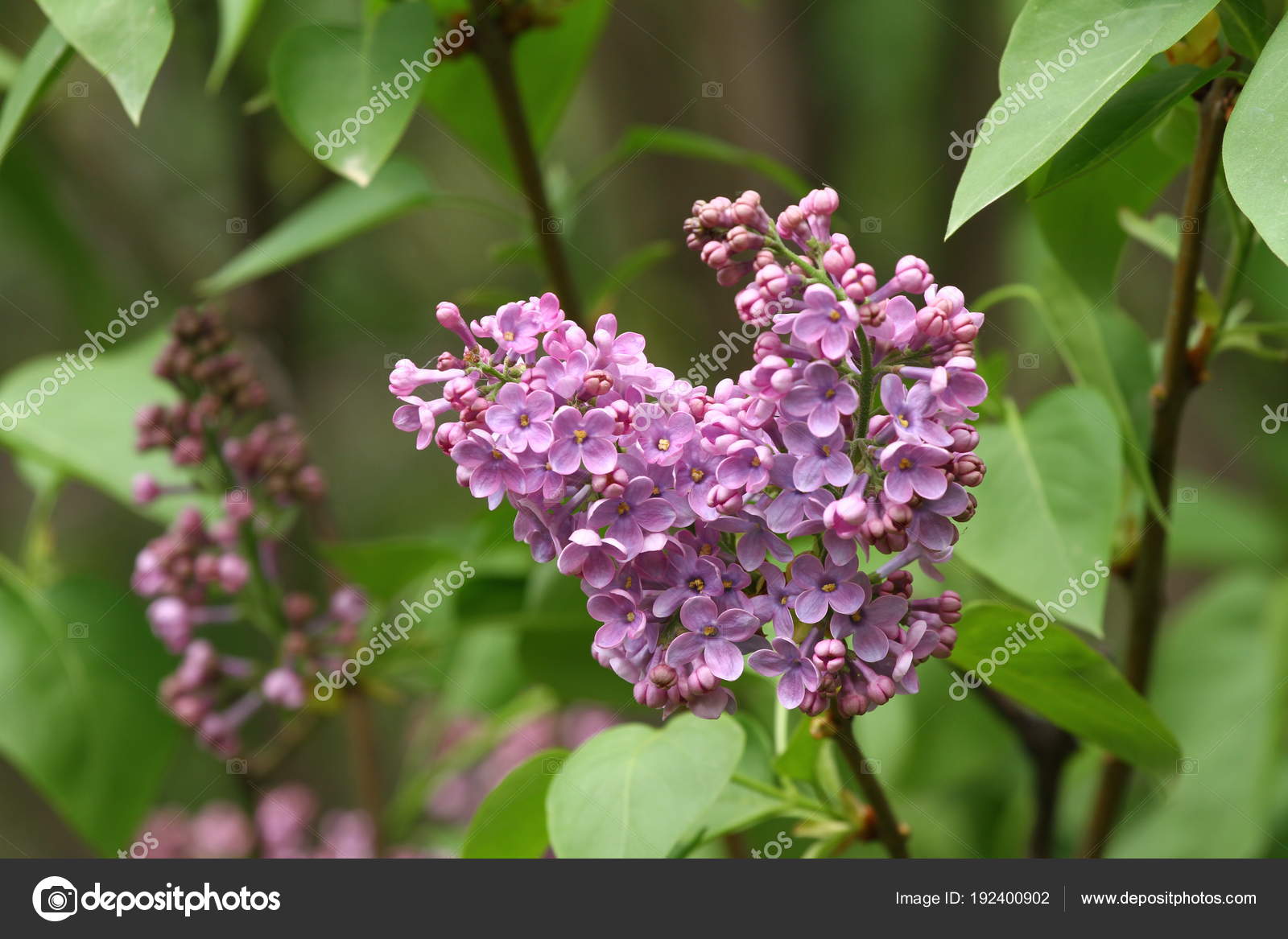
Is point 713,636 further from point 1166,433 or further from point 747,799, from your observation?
point 1166,433

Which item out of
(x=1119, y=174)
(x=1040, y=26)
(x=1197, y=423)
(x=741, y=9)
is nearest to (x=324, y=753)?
(x=741, y=9)

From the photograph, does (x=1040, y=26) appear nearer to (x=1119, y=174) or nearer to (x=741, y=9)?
(x=1119, y=174)

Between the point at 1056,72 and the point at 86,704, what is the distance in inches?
50.2

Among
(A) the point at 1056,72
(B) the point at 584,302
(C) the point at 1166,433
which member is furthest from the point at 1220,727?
(B) the point at 584,302

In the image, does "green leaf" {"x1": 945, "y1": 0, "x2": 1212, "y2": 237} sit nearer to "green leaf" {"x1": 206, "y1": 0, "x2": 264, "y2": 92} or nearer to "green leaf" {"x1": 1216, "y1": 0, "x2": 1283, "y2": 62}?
"green leaf" {"x1": 1216, "y1": 0, "x2": 1283, "y2": 62}

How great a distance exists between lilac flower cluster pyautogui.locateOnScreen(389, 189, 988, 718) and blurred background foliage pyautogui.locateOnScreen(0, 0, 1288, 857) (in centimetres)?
40

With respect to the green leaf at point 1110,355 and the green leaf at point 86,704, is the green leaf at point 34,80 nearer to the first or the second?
the green leaf at point 86,704

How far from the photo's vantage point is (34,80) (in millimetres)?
1106

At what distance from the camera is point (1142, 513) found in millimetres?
1261

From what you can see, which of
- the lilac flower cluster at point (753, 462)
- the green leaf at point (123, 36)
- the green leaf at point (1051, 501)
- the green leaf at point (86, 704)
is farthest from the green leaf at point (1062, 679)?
the green leaf at point (86, 704)

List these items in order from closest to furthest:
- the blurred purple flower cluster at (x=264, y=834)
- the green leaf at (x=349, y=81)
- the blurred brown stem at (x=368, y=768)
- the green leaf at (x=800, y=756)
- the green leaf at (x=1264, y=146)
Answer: the green leaf at (x=1264, y=146), the green leaf at (x=800, y=756), the green leaf at (x=349, y=81), the blurred brown stem at (x=368, y=768), the blurred purple flower cluster at (x=264, y=834)

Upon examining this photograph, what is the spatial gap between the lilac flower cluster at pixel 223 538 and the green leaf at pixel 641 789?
64 centimetres

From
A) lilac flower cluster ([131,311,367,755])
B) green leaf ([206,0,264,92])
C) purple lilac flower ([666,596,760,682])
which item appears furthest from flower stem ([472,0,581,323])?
purple lilac flower ([666,596,760,682])
